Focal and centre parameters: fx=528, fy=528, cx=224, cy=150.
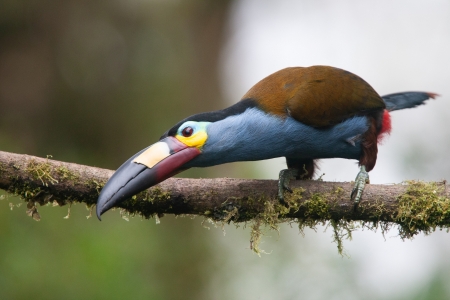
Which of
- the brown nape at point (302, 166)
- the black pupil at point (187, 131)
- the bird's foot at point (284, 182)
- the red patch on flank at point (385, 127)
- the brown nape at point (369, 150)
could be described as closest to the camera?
the black pupil at point (187, 131)

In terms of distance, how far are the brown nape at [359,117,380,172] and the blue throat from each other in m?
0.06

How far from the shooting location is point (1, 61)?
6.68m

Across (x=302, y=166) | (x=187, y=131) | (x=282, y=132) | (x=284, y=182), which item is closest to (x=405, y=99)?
(x=302, y=166)

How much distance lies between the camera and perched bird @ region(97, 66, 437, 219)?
3.13m

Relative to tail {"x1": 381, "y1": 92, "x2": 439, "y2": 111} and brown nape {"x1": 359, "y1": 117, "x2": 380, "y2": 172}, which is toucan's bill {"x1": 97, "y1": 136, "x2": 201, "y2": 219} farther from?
tail {"x1": 381, "y1": 92, "x2": 439, "y2": 111}

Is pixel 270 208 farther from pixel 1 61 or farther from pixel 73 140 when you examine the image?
pixel 1 61

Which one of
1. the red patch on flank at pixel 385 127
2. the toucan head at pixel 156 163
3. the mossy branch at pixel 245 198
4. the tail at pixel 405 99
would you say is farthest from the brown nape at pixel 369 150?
the toucan head at pixel 156 163

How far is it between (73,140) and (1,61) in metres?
1.33

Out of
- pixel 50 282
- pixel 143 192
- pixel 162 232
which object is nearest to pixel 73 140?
pixel 162 232

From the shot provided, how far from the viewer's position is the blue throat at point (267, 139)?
333cm

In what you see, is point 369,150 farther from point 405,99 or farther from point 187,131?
point 187,131

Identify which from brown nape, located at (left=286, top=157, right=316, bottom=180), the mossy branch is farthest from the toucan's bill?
brown nape, located at (left=286, top=157, right=316, bottom=180)

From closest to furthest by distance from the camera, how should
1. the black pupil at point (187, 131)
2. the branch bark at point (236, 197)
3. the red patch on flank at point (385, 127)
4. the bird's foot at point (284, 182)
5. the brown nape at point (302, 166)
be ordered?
1. the branch bark at point (236, 197)
2. the black pupil at point (187, 131)
3. the bird's foot at point (284, 182)
4. the brown nape at point (302, 166)
5. the red patch on flank at point (385, 127)

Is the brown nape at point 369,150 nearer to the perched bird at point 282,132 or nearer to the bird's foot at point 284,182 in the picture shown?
the perched bird at point 282,132
